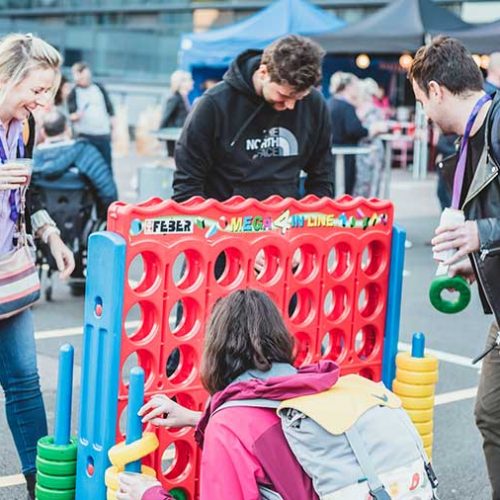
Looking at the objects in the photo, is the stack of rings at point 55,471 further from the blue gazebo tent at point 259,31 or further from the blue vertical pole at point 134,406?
the blue gazebo tent at point 259,31

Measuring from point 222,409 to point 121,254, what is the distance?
764 millimetres

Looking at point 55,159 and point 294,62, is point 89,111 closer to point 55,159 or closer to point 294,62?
point 55,159

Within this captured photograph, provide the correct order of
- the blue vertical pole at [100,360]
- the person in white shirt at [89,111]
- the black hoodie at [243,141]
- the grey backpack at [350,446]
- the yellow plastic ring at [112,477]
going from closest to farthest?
the grey backpack at [350,446]
the yellow plastic ring at [112,477]
the blue vertical pole at [100,360]
the black hoodie at [243,141]
the person in white shirt at [89,111]

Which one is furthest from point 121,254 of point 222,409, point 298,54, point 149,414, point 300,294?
point 298,54

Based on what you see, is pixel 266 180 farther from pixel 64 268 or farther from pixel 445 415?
pixel 445 415

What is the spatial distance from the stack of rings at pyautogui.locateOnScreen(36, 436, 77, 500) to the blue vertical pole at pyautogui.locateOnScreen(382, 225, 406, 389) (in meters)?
1.47

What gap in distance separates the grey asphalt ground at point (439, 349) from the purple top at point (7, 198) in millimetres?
1238

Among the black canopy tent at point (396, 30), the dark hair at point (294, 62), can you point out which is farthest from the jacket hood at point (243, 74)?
the black canopy tent at point (396, 30)

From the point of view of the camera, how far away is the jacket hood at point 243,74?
4.79 metres

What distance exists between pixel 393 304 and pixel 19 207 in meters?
1.65

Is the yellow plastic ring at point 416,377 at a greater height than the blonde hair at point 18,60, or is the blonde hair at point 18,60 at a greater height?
the blonde hair at point 18,60

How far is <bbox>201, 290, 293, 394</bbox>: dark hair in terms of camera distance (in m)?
3.05

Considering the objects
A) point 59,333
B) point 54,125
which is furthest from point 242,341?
point 54,125

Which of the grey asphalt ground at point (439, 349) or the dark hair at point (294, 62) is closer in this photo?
the dark hair at point (294, 62)
